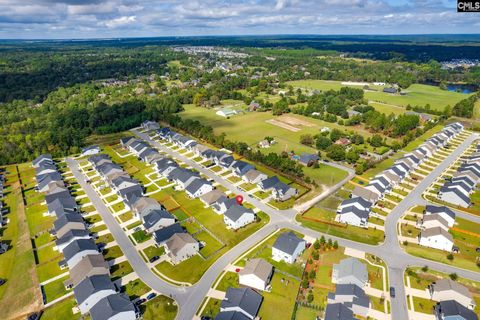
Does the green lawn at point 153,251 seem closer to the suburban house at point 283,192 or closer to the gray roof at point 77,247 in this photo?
the gray roof at point 77,247

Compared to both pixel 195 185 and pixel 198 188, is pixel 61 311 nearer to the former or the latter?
pixel 198 188

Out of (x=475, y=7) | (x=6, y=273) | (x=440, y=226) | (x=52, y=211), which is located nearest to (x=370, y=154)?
(x=440, y=226)

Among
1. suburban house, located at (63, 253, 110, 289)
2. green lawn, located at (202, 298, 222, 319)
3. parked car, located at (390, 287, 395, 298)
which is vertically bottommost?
parked car, located at (390, 287, 395, 298)

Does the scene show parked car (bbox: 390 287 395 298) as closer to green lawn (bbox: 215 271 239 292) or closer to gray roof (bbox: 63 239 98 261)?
green lawn (bbox: 215 271 239 292)

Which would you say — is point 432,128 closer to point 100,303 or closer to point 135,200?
point 135,200

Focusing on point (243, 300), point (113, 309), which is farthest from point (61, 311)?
point (243, 300)

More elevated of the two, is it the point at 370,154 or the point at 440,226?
the point at 370,154

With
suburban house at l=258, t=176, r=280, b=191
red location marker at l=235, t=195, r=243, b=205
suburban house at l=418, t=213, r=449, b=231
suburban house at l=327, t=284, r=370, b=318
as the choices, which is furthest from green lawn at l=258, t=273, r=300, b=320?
suburban house at l=418, t=213, r=449, b=231
